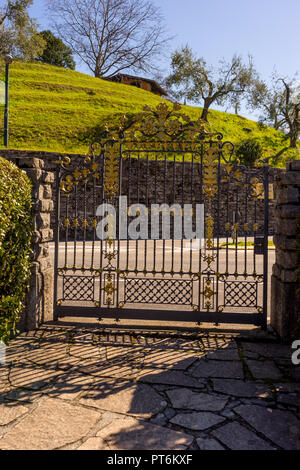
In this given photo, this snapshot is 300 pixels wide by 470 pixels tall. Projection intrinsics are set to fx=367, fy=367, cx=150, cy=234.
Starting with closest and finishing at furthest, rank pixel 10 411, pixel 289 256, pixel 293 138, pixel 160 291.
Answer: pixel 10 411, pixel 289 256, pixel 160 291, pixel 293 138

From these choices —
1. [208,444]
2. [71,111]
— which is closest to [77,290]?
[208,444]

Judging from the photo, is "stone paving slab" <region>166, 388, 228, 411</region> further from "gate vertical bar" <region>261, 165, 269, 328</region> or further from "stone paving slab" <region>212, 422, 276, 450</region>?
"gate vertical bar" <region>261, 165, 269, 328</region>

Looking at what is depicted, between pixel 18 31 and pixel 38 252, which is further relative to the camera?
pixel 18 31

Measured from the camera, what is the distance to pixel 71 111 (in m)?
27.3

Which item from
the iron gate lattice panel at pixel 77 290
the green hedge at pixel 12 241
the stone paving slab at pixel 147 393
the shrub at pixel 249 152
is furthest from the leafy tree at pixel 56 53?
the stone paving slab at pixel 147 393

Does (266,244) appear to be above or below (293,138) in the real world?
below

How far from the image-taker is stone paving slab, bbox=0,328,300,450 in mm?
2762

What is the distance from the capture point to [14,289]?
4.20 metres

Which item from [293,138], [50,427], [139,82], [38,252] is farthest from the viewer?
[139,82]

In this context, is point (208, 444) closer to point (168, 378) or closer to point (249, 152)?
point (168, 378)

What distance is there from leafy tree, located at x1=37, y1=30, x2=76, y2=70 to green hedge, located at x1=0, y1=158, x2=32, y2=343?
42802 millimetres

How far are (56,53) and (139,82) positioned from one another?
32.7 ft
